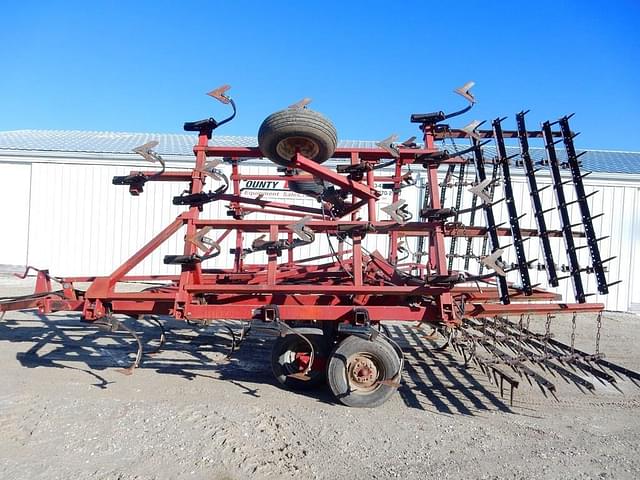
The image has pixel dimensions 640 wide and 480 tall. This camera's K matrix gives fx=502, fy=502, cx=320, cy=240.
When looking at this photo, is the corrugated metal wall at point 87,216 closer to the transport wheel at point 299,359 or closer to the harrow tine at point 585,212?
the harrow tine at point 585,212

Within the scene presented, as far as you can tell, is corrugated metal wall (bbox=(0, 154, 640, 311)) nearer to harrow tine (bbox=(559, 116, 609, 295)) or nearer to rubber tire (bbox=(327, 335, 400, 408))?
harrow tine (bbox=(559, 116, 609, 295))

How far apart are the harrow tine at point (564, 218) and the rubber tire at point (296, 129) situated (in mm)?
2280

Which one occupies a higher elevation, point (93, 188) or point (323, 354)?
point (93, 188)

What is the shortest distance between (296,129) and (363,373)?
2.21 metres

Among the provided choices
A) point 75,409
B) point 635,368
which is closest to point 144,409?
point 75,409

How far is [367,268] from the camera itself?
5.97m

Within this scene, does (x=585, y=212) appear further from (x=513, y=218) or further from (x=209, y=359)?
(x=209, y=359)

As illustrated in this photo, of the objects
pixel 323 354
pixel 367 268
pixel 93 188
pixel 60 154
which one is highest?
pixel 60 154

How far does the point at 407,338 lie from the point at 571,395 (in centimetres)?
290

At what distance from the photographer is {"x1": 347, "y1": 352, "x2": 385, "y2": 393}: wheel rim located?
176 inches

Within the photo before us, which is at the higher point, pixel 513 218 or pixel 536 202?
pixel 536 202

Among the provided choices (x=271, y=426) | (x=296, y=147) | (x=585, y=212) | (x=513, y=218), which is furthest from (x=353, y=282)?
(x=585, y=212)

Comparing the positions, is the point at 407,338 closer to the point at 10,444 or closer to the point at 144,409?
the point at 144,409

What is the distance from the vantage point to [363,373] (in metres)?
4.48
